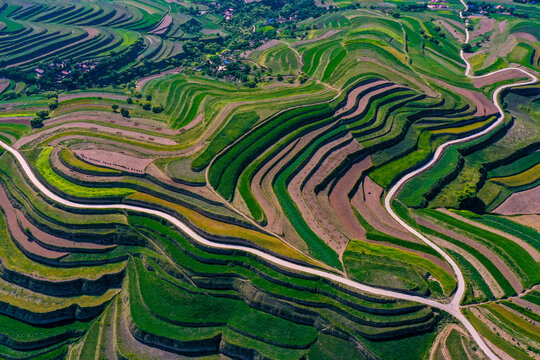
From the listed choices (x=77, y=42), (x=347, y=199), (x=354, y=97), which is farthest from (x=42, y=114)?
(x=354, y=97)

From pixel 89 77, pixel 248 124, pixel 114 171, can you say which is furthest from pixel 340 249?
pixel 89 77

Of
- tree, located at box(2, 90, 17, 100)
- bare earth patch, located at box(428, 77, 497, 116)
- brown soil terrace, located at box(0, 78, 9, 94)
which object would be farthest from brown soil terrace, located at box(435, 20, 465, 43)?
brown soil terrace, located at box(0, 78, 9, 94)

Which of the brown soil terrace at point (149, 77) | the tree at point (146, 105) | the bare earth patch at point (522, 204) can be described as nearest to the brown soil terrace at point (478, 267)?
the bare earth patch at point (522, 204)

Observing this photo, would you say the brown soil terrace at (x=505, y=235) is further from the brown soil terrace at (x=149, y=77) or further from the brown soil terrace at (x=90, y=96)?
the brown soil terrace at (x=149, y=77)

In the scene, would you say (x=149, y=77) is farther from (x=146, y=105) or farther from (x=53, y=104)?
(x=53, y=104)

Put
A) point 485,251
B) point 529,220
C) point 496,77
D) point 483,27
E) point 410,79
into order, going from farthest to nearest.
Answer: point 483,27, point 496,77, point 410,79, point 529,220, point 485,251

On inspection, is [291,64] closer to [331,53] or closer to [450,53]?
[331,53]
